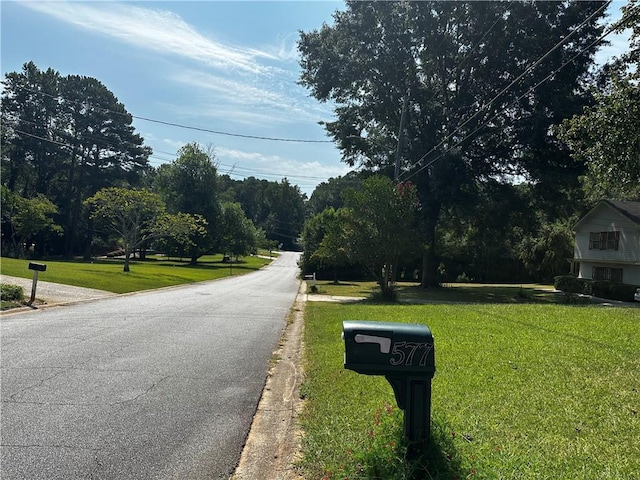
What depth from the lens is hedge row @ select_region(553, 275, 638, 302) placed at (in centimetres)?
2731

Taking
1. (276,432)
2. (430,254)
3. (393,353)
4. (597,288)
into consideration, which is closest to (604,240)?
(597,288)

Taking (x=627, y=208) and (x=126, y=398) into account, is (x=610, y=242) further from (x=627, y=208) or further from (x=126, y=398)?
(x=126, y=398)

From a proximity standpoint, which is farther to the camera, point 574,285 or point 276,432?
point 574,285

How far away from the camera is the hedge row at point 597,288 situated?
27312mm

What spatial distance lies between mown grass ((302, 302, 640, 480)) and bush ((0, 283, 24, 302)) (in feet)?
35.9

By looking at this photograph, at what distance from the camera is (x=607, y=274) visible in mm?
31734

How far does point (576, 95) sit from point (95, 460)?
29673mm

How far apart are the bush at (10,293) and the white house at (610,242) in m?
29.7

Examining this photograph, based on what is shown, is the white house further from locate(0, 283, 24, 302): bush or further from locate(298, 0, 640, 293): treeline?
Answer: locate(0, 283, 24, 302): bush

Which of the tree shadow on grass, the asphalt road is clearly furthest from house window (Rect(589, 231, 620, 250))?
the tree shadow on grass

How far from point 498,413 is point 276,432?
2199 millimetres

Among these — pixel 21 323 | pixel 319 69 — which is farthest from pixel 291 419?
pixel 319 69

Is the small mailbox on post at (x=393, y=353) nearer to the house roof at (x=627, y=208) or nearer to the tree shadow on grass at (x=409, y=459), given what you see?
the tree shadow on grass at (x=409, y=459)

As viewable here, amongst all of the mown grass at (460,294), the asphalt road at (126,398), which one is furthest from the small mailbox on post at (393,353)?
the mown grass at (460,294)
